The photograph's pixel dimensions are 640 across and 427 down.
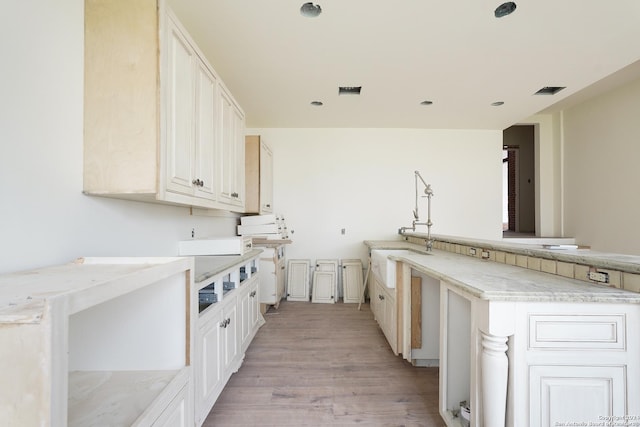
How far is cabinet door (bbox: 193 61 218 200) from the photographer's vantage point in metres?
1.86

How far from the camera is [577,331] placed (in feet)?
3.52

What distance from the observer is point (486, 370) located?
1.11m

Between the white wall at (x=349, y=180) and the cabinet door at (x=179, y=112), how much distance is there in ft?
9.28

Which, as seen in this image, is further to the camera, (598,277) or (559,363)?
(598,277)

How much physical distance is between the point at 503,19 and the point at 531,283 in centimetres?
207

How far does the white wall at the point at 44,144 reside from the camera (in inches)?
41.1

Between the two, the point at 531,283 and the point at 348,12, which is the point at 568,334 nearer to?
the point at 531,283

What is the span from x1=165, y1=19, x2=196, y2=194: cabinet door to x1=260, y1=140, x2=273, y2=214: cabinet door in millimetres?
2015

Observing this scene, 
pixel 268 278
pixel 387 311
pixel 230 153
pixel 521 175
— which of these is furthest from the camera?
pixel 521 175

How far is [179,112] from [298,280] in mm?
3174

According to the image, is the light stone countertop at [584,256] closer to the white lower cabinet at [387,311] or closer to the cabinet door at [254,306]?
the white lower cabinet at [387,311]

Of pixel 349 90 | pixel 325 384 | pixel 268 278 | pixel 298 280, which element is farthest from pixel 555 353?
pixel 298 280

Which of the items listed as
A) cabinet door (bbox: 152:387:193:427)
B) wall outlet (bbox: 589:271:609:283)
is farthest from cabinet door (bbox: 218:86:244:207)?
wall outlet (bbox: 589:271:609:283)

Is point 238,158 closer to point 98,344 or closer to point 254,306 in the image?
point 254,306
